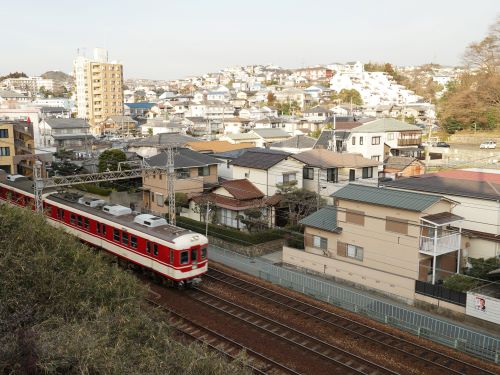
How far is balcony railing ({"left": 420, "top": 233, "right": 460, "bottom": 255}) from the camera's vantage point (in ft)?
56.2

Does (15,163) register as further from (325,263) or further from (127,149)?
(325,263)

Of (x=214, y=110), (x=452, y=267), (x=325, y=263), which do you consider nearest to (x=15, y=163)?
(x=325, y=263)

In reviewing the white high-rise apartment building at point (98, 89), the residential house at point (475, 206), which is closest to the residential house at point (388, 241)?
the residential house at point (475, 206)

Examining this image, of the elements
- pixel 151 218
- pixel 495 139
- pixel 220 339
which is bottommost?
pixel 220 339

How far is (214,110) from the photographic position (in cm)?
9400

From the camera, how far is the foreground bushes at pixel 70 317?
6859mm

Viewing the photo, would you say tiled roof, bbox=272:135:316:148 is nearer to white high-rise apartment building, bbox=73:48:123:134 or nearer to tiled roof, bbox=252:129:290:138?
tiled roof, bbox=252:129:290:138

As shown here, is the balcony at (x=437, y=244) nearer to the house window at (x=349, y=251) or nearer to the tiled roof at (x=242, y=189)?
the house window at (x=349, y=251)

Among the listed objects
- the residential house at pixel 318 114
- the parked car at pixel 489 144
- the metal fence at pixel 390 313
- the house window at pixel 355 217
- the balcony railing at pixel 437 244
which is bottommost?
the metal fence at pixel 390 313

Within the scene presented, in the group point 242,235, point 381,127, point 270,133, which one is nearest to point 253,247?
point 242,235

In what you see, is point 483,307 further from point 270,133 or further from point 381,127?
point 270,133

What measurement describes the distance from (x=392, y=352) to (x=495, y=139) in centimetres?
2773

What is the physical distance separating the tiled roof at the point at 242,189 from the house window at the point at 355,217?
8050 mm

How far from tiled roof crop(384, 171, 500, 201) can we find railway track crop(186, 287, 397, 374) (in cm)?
1017
